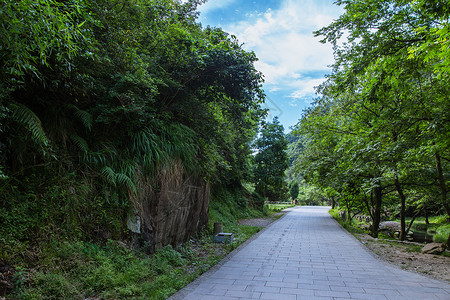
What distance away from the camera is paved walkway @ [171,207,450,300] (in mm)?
4133

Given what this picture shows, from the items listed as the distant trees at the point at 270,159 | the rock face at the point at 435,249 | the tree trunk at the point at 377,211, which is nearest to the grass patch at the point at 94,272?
the rock face at the point at 435,249

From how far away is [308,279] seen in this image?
4.91 metres

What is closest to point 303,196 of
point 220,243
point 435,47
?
point 220,243

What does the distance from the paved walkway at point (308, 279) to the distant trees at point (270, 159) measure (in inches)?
553

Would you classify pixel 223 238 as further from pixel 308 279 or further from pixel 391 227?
pixel 391 227

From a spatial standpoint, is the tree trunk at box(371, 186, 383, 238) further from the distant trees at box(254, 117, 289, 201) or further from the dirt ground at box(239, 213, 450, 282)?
the distant trees at box(254, 117, 289, 201)

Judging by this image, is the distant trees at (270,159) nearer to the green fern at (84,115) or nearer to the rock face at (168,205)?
the rock face at (168,205)

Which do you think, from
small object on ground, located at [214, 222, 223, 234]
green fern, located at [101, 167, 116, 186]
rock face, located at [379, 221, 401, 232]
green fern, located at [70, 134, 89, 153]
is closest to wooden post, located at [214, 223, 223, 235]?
small object on ground, located at [214, 222, 223, 234]

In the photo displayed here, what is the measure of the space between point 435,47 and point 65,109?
6672 millimetres

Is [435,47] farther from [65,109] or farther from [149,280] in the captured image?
[65,109]

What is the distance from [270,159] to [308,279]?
16.8 metres

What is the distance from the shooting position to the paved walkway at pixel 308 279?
4133 millimetres

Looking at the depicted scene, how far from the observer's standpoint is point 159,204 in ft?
19.7

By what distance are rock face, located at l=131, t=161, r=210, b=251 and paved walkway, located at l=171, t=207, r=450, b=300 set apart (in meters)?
1.52
